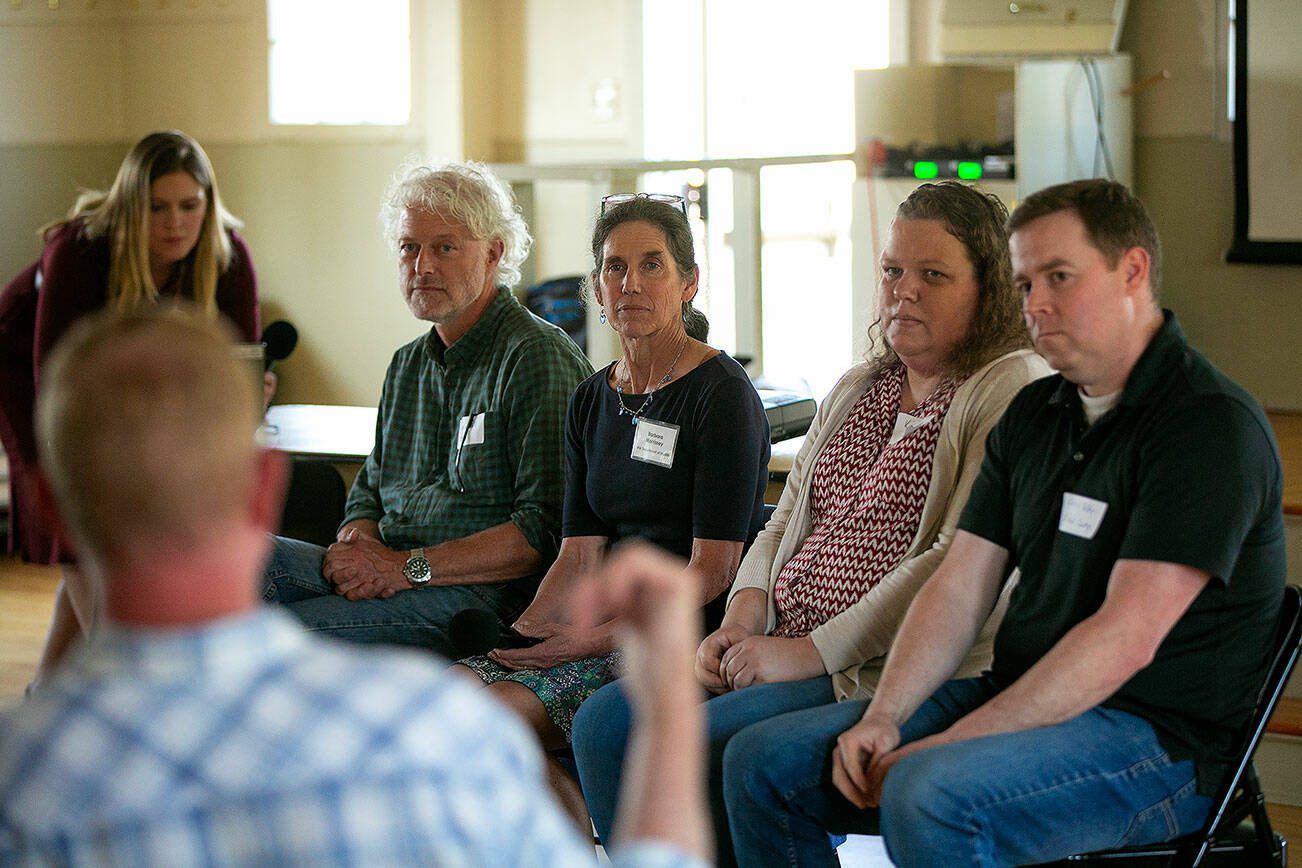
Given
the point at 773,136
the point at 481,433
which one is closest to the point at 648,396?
the point at 481,433

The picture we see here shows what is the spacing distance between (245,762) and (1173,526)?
3.87 ft

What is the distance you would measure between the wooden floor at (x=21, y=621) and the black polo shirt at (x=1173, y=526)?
1404 millimetres

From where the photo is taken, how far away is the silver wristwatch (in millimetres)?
2569

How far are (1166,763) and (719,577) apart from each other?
2.62 ft

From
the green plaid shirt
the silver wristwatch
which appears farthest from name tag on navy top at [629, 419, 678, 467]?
the silver wristwatch

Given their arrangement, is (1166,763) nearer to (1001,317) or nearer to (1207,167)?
(1001,317)

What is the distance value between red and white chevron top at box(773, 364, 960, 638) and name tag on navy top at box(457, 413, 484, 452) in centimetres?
68

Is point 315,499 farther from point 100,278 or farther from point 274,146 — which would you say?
point 274,146

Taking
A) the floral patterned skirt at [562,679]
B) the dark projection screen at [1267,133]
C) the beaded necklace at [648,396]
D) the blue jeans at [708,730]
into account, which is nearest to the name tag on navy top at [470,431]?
the beaded necklace at [648,396]

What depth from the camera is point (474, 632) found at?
2457 millimetres

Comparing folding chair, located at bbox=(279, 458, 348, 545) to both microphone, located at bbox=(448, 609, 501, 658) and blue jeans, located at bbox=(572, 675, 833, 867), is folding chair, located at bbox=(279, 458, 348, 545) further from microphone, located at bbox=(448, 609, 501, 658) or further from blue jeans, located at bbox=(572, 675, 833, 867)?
blue jeans, located at bbox=(572, 675, 833, 867)

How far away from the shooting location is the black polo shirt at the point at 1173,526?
165cm

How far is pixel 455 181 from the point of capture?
9.13ft

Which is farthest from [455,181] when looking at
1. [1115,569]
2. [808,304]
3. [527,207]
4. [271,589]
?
[808,304]
